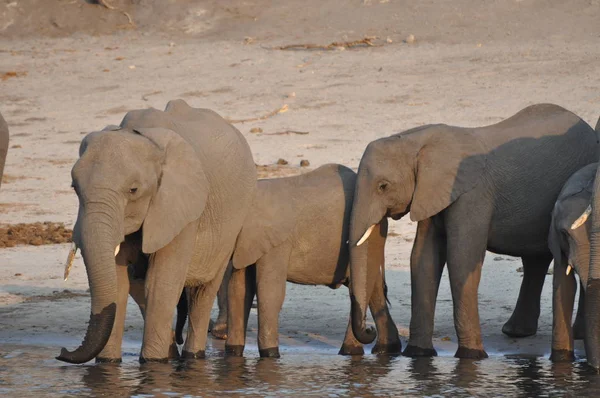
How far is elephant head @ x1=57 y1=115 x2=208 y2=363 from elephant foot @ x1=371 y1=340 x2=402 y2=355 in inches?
77.8

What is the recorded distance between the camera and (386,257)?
39.6 ft

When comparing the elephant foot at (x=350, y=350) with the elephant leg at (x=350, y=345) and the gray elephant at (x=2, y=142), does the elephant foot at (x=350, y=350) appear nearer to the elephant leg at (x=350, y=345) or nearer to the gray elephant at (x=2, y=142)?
the elephant leg at (x=350, y=345)

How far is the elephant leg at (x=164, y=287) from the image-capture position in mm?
8633

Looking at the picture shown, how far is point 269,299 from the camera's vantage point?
384 inches

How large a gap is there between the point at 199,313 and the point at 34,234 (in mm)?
3632

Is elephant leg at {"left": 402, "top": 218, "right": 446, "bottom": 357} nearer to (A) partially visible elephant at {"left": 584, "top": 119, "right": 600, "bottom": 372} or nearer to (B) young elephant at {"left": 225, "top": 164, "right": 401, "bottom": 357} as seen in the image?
(B) young elephant at {"left": 225, "top": 164, "right": 401, "bottom": 357}

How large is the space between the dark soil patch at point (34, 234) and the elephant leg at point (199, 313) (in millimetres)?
3289

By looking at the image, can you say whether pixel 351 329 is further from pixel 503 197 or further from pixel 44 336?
pixel 44 336

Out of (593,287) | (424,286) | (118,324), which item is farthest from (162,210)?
(593,287)

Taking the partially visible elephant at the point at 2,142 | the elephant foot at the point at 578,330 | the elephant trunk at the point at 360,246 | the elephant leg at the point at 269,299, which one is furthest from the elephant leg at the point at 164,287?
the partially visible elephant at the point at 2,142

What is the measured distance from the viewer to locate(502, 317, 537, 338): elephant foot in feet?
33.8

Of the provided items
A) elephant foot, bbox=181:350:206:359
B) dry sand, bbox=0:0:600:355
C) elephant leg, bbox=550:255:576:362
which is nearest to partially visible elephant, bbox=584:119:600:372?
elephant leg, bbox=550:255:576:362

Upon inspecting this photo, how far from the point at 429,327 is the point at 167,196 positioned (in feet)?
7.55

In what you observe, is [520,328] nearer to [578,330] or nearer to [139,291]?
[578,330]
